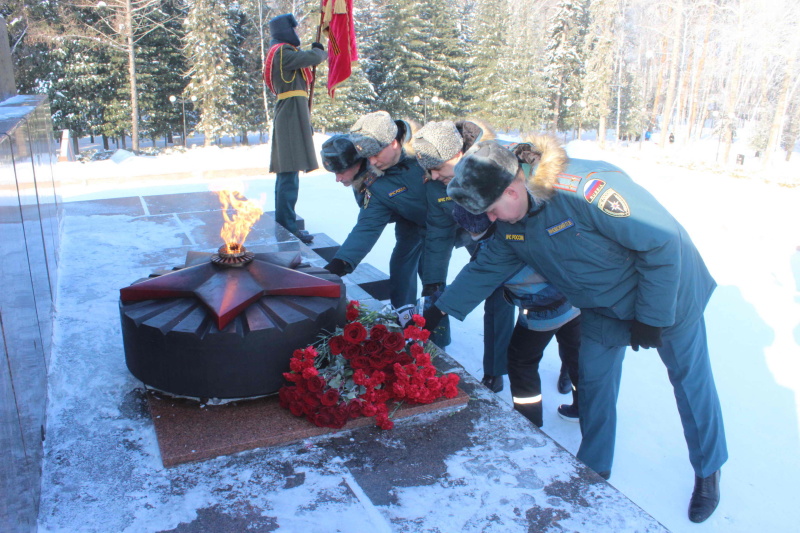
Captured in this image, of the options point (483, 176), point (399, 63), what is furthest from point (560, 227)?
point (399, 63)

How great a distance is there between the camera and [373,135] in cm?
307

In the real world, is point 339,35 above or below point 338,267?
above

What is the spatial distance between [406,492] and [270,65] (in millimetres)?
4764

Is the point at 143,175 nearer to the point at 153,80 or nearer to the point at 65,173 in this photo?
the point at 65,173

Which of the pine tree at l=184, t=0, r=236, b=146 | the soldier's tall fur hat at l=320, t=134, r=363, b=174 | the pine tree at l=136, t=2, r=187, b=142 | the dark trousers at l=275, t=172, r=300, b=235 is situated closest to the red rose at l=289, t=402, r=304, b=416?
the soldier's tall fur hat at l=320, t=134, r=363, b=174

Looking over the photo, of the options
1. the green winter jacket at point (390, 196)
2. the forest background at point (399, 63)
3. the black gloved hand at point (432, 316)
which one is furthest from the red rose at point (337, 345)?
the forest background at point (399, 63)

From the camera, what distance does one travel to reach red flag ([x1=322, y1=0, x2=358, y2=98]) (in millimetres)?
5812

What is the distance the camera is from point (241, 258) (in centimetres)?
237

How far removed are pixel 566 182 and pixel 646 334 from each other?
2.09ft

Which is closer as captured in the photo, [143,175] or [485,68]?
[143,175]

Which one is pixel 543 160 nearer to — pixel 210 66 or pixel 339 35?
pixel 339 35

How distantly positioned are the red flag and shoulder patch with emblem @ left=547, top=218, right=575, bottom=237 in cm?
427

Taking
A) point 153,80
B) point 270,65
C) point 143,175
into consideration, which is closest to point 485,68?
point 153,80

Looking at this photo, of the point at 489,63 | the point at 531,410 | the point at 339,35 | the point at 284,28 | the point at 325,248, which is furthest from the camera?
the point at 489,63
